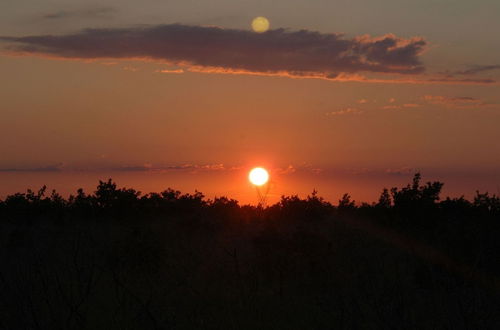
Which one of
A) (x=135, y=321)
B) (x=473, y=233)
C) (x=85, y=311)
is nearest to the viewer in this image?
(x=135, y=321)

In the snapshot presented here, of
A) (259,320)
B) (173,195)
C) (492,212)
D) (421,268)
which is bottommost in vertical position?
(259,320)

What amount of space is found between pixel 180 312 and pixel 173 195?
721 inches

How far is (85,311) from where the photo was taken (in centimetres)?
1278

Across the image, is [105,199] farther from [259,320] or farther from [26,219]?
[259,320]

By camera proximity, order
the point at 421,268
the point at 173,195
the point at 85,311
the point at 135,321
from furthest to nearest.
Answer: the point at 173,195 → the point at 421,268 → the point at 85,311 → the point at 135,321

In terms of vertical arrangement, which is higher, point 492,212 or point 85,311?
point 492,212

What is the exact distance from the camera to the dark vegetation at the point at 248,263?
452 inches

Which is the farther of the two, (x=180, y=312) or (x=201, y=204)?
(x=201, y=204)

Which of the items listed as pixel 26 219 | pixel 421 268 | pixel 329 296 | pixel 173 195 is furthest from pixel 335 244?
pixel 26 219

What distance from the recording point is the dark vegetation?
11492 mm

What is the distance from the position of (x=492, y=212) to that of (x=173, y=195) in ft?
51.4

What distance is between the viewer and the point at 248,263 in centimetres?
1862

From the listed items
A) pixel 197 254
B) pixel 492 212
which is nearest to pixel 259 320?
pixel 197 254

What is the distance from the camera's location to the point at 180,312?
12914 millimetres
